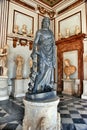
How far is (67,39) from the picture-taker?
607cm

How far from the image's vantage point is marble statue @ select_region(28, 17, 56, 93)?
7.22ft

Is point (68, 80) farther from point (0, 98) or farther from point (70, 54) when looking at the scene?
point (0, 98)

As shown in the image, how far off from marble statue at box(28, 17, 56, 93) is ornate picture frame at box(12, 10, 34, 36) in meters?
4.03

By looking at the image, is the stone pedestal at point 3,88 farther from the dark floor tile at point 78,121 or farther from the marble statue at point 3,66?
the dark floor tile at point 78,121

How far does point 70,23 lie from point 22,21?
2.49m

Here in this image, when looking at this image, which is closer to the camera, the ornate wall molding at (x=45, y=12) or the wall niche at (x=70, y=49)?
the wall niche at (x=70, y=49)

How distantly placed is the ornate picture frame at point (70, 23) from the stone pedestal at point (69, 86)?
7.88 ft

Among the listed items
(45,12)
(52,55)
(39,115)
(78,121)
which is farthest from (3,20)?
(78,121)

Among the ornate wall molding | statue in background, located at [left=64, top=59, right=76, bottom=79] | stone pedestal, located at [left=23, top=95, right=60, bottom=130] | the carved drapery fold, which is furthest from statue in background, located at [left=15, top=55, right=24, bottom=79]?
stone pedestal, located at [left=23, top=95, right=60, bottom=130]

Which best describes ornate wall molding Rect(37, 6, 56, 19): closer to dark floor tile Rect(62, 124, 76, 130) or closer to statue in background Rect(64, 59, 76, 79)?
statue in background Rect(64, 59, 76, 79)

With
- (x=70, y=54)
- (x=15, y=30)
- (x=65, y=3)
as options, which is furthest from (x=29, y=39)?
(x=65, y=3)

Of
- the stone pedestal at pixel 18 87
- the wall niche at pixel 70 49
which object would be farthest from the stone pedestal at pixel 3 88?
the wall niche at pixel 70 49

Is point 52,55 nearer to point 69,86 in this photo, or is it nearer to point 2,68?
point 2,68

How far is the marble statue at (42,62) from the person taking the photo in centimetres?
220
